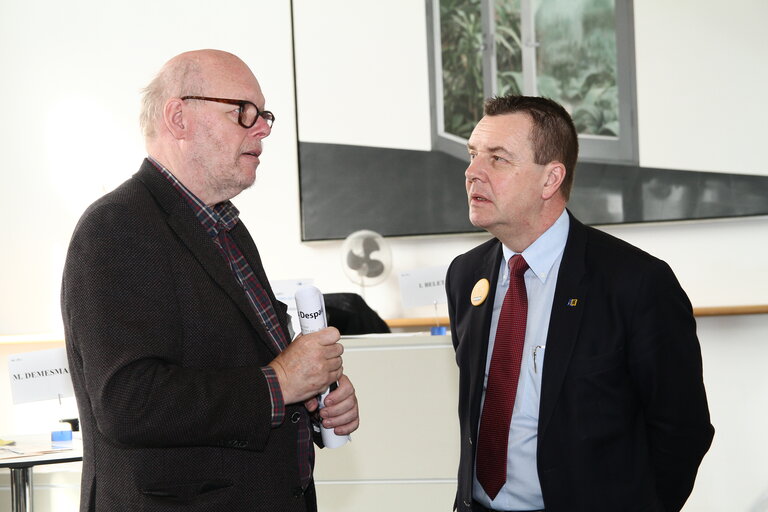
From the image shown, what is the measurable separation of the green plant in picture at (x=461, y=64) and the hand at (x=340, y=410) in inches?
144

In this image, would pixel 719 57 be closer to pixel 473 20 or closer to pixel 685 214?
pixel 685 214

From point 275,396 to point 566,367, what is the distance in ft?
2.23

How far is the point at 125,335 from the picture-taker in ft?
5.23

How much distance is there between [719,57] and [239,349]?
417cm

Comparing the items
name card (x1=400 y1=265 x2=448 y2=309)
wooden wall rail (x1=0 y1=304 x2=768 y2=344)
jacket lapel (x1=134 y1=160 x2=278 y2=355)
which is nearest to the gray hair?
jacket lapel (x1=134 y1=160 x2=278 y2=355)

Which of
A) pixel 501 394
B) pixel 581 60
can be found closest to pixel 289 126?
pixel 581 60

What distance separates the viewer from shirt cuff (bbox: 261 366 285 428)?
1.72m

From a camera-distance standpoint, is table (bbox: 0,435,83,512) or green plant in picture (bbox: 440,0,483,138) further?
green plant in picture (bbox: 440,0,483,138)

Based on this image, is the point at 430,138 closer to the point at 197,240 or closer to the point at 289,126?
the point at 289,126

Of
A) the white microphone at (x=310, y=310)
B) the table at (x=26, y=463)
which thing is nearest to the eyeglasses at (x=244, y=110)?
the white microphone at (x=310, y=310)

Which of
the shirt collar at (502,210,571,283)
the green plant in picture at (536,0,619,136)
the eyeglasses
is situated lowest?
the shirt collar at (502,210,571,283)

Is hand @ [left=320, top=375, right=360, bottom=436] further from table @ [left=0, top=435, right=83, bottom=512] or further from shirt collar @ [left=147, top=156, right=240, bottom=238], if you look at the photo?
table @ [left=0, top=435, right=83, bottom=512]

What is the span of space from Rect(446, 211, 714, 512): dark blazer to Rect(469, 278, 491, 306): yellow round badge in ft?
0.81

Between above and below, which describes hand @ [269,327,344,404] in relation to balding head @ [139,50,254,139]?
below
